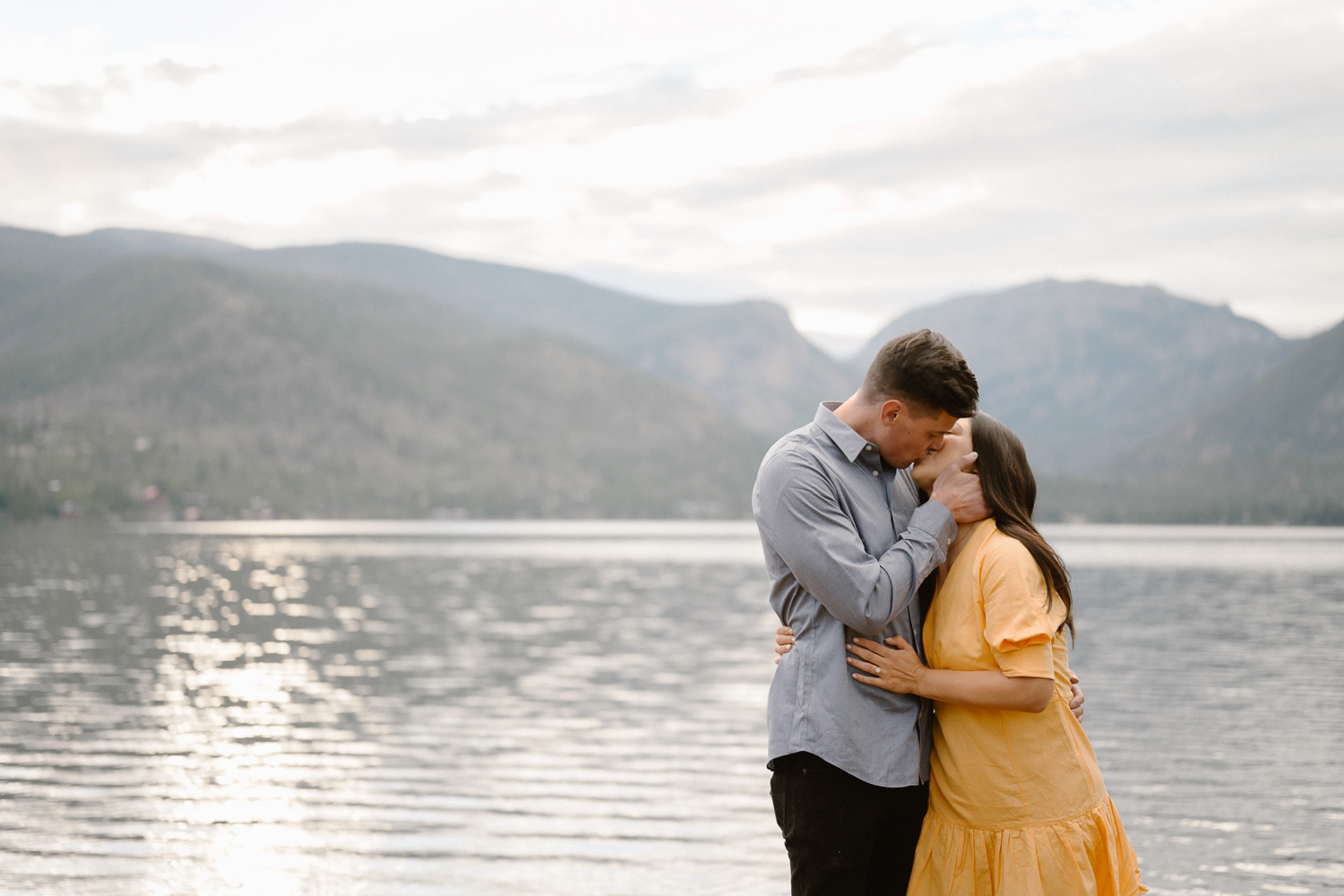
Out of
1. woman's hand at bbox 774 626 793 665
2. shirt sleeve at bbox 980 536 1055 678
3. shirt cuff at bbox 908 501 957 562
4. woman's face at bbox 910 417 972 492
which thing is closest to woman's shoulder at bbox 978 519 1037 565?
shirt sleeve at bbox 980 536 1055 678

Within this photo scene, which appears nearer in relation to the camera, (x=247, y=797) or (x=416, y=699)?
(x=247, y=797)

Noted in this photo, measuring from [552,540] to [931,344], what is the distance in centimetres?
13834

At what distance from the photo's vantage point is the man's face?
3877mm

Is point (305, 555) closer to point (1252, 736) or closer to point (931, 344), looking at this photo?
point (1252, 736)

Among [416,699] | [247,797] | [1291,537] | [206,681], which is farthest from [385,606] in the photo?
[1291,537]

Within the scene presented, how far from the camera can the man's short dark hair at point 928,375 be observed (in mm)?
3770

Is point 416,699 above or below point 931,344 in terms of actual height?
below

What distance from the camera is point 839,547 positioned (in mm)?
3713

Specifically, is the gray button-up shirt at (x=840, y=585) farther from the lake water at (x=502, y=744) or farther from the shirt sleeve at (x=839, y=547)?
the lake water at (x=502, y=744)

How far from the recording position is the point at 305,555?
95875 mm

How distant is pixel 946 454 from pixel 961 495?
8.1 inches

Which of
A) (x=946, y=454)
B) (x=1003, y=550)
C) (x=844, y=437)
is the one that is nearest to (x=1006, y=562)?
(x=1003, y=550)

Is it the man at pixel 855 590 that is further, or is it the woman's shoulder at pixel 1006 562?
the woman's shoulder at pixel 1006 562

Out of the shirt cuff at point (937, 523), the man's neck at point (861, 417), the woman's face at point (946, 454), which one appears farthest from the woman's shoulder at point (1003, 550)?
the man's neck at point (861, 417)
